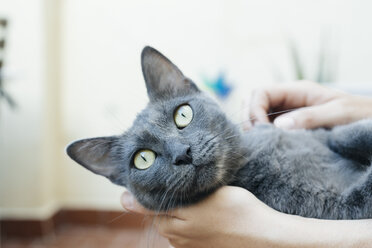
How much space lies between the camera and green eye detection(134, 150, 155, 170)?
0.81m

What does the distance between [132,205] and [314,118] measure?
0.63m

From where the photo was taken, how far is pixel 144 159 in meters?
0.82

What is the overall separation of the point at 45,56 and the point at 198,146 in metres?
1.97

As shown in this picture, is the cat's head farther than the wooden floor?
No

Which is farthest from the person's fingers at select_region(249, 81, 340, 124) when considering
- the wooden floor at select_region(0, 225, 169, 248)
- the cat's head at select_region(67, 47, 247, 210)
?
the wooden floor at select_region(0, 225, 169, 248)

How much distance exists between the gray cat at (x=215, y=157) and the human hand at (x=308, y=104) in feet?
0.14

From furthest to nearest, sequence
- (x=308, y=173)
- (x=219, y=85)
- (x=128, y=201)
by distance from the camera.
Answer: (x=219, y=85) → (x=128, y=201) → (x=308, y=173)

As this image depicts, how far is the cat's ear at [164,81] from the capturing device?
0.95 metres

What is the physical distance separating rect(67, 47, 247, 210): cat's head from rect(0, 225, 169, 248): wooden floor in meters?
1.43

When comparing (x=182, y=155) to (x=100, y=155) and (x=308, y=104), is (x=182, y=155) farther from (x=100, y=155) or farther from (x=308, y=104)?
(x=308, y=104)

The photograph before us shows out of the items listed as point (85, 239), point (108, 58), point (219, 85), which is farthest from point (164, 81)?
point (85, 239)

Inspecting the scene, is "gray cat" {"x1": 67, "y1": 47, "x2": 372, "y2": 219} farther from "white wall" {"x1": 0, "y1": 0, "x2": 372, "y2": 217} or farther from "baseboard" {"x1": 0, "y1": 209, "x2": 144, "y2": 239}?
"baseboard" {"x1": 0, "y1": 209, "x2": 144, "y2": 239}

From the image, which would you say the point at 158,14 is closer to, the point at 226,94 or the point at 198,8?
the point at 198,8

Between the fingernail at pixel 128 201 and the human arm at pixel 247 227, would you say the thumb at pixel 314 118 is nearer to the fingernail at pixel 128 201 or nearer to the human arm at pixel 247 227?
the human arm at pixel 247 227
